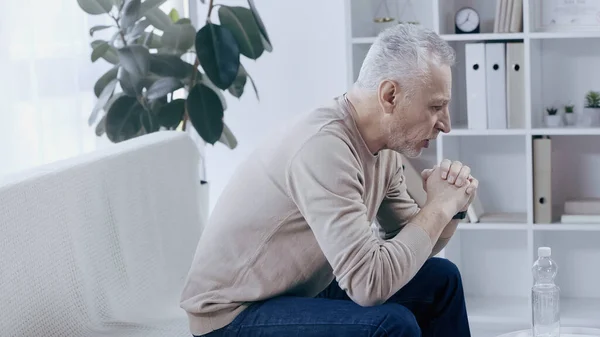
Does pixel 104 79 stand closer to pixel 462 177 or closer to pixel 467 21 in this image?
pixel 467 21

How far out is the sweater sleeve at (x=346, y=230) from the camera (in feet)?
5.97

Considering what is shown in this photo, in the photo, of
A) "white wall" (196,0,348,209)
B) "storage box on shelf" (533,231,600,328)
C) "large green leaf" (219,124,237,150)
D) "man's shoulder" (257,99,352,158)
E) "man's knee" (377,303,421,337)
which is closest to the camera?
"man's knee" (377,303,421,337)

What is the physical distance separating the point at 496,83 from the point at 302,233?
1698 millimetres

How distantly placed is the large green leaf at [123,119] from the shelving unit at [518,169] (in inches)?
31.3

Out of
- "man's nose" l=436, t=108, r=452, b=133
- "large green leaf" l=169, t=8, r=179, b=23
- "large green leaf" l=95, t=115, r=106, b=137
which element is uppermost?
"large green leaf" l=169, t=8, r=179, b=23

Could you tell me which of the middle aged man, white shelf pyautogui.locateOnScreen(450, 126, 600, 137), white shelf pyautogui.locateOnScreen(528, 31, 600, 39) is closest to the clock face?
white shelf pyautogui.locateOnScreen(528, 31, 600, 39)

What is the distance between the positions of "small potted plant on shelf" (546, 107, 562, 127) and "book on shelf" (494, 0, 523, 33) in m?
0.32

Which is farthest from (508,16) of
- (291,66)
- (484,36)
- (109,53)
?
(109,53)

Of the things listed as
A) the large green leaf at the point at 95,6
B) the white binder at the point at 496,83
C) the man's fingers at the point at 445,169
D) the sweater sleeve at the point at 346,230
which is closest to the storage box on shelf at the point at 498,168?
the white binder at the point at 496,83

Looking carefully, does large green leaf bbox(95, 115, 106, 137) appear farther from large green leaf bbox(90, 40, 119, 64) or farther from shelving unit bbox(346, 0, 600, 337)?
shelving unit bbox(346, 0, 600, 337)

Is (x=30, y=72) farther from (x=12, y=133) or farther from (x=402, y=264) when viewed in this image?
(x=402, y=264)

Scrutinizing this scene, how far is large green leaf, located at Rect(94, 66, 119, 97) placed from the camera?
3.29 meters

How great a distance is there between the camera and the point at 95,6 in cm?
319

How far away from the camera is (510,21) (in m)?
3.40
